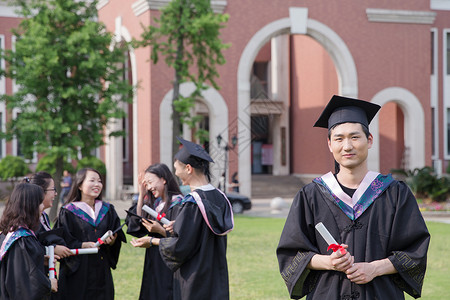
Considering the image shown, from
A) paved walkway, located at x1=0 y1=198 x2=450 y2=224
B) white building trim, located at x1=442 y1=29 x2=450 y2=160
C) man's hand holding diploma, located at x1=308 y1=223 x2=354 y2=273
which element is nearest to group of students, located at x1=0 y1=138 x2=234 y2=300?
man's hand holding diploma, located at x1=308 y1=223 x2=354 y2=273

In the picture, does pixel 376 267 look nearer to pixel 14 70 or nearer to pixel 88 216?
pixel 88 216

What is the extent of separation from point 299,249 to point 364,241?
0.37 m

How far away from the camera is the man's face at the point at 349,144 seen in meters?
3.71

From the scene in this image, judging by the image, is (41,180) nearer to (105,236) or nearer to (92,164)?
(105,236)

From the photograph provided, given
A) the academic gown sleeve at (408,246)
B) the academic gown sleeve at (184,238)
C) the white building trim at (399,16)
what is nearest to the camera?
the academic gown sleeve at (408,246)

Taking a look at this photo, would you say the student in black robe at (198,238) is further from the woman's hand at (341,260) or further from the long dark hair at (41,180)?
the woman's hand at (341,260)

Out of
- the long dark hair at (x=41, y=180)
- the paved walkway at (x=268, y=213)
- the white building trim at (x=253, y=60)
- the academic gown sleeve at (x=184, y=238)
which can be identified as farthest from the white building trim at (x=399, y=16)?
the academic gown sleeve at (x=184, y=238)

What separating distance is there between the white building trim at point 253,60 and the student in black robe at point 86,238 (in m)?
18.8

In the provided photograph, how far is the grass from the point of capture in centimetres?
887

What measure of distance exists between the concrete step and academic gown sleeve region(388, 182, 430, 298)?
24.6 m

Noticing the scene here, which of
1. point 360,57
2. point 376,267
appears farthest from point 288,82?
point 376,267

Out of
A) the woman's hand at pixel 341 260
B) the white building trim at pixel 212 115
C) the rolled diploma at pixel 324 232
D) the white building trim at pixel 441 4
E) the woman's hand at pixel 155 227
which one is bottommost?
the woman's hand at pixel 155 227

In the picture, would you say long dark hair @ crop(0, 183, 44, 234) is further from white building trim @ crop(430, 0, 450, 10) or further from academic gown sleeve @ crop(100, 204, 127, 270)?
white building trim @ crop(430, 0, 450, 10)

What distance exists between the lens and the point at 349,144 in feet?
12.2
